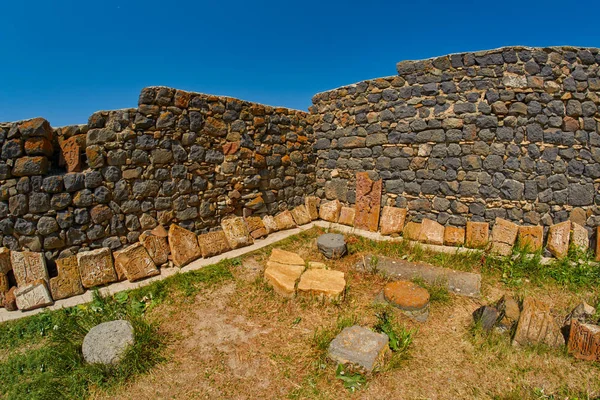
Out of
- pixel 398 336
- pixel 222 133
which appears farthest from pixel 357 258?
pixel 222 133

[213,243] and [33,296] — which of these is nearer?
[33,296]

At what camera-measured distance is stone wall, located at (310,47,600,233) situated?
573 cm

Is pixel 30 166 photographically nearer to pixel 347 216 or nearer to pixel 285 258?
pixel 285 258

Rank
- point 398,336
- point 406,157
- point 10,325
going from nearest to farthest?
point 398,336 < point 10,325 < point 406,157

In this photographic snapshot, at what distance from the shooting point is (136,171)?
5.48 m

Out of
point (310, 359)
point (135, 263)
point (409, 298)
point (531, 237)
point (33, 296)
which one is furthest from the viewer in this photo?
→ point (531, 237)

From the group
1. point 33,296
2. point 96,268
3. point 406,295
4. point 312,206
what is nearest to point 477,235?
point 406,295

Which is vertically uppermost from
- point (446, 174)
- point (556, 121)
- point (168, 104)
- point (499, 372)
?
point (168, 104)

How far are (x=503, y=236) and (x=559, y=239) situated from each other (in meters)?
0.86

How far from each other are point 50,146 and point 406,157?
6528 millimetres

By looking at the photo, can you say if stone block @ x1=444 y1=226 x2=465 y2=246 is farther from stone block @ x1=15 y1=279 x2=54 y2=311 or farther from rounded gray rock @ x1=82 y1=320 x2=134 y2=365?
stone block @ x1=15 y1=279 x2=54 y2=311

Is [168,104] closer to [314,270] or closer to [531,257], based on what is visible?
[314,270]

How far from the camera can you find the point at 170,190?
19.2 feet

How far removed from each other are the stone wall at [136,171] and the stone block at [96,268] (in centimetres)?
21
